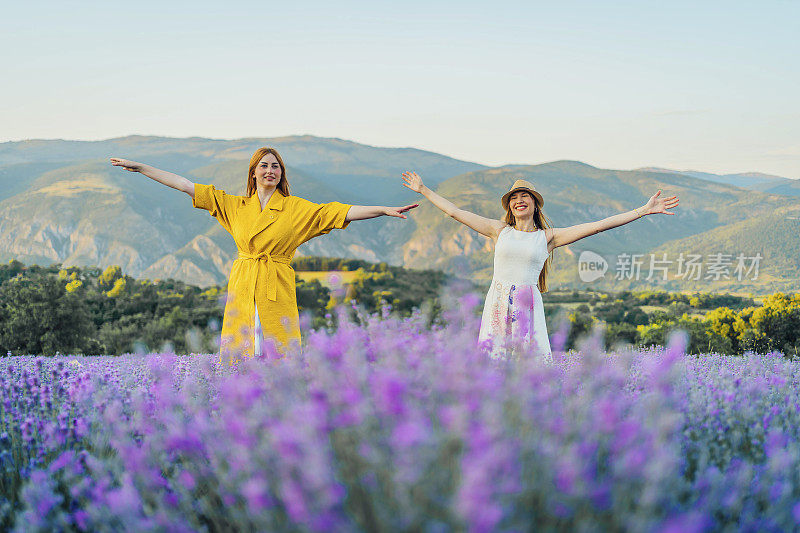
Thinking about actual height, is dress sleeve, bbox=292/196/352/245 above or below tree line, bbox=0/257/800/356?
above

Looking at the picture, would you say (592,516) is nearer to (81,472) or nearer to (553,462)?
(553,462)

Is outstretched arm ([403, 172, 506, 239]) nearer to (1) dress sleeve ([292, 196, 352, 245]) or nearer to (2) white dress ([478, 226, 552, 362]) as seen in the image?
(2) white dress ([478, 226, 552, 362])

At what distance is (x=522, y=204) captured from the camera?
4.79m

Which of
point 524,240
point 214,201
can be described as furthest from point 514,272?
point 214,201

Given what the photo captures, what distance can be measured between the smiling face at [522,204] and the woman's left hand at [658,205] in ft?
2.77

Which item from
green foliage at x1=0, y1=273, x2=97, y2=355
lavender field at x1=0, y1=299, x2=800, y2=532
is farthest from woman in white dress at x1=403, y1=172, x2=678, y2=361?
green foliage at x1=0, y1=273, x2=97, y2=355

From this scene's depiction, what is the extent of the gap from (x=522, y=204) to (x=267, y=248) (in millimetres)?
2012

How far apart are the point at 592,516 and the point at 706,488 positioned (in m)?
0.48

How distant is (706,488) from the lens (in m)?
1.75

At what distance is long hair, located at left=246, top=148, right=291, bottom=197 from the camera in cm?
459

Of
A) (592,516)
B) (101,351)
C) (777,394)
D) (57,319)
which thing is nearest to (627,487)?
(592,516)

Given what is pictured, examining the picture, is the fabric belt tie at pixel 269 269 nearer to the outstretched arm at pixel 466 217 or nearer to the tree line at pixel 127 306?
the tree line at pixel 127 306

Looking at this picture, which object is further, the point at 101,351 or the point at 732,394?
the point at 101,351

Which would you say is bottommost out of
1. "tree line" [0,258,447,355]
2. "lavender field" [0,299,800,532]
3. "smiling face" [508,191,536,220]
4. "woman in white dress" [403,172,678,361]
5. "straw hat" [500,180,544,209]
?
"tree line" [0,258,447,355]
